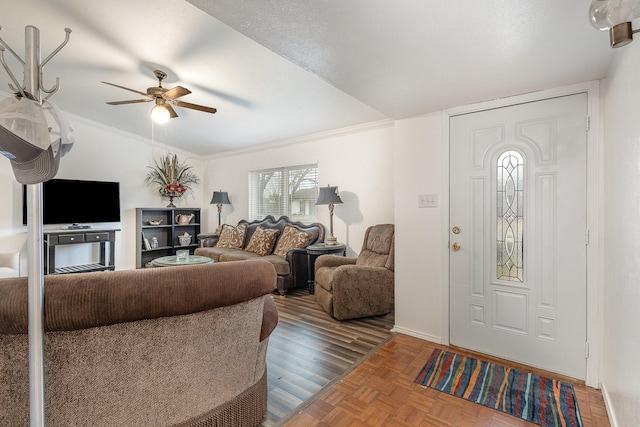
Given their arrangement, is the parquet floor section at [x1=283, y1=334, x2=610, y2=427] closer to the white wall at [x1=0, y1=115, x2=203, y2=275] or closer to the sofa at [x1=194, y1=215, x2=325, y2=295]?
the sofa at [x1=194, y1=215, x2=325, y2=295]

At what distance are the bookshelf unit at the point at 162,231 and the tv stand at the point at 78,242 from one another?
1.54 feet

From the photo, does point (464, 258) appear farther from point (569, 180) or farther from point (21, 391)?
point (21, 391)

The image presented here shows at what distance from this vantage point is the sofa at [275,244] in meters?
Result: 4.03

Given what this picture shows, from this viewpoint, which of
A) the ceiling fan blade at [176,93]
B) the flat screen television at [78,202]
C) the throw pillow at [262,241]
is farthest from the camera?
the throw pillow at [262,241]

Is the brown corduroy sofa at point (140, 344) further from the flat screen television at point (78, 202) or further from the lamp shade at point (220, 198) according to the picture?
the flat screen television at point (78, 202)

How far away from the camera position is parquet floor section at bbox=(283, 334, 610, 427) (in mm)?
1626

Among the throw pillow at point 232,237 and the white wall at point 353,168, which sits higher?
the white wall at point 353,168

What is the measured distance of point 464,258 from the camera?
98.4 inches

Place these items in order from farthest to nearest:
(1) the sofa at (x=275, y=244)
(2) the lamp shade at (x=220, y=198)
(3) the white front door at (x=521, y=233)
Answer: (2) the lamp shade at (x=220, y=198), (1) the sofa at (x=275, y=244), (3) the white front door at (x=521, y=233)

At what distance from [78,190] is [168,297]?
4980 millimetres

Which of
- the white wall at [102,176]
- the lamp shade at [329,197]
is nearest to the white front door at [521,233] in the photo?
the lamp shade at [329,197]

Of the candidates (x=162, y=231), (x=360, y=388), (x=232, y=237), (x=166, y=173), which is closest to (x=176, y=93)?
(x=232, y=237)

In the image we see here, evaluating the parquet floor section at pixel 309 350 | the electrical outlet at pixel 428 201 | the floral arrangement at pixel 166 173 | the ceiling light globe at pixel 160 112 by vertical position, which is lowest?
the parquet floor section at pixel 309 350

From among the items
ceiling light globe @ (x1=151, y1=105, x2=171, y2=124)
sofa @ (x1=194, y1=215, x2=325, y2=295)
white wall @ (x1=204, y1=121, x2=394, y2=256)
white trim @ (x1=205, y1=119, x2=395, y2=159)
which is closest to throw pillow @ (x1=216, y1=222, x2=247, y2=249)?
sofa @ (x1=194, y1=215, x2=325, y2=295)
